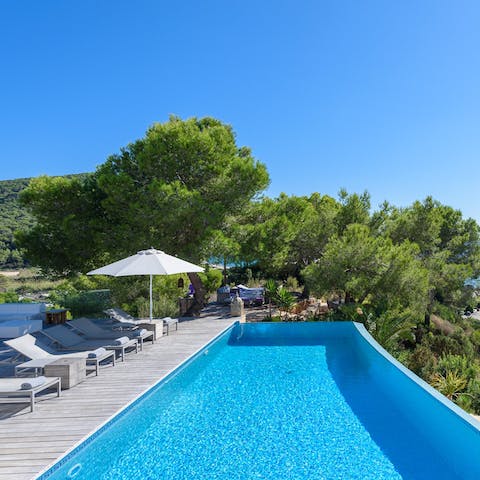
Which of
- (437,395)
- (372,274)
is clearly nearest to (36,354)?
(437,395)

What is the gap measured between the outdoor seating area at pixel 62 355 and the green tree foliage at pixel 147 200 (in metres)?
4.25

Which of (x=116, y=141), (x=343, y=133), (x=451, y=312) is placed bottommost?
(x=451, y=312)

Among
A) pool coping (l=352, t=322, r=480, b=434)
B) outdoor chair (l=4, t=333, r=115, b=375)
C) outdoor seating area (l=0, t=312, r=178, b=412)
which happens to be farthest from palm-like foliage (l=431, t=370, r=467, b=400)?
outdoor chair (l=4, t=333, r=115, b=375)

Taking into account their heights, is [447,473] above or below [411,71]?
below

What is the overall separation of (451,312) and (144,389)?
22005 millimetres

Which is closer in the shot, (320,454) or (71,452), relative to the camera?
(71,452)

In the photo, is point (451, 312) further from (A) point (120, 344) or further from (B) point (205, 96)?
(A) point (120, 344)

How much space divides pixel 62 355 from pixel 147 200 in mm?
7314

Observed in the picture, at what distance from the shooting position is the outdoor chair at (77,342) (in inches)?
356

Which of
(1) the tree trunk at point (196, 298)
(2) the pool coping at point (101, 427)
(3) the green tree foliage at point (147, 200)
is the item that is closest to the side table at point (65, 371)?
Result: (2) the pool coping at point (101, 427)

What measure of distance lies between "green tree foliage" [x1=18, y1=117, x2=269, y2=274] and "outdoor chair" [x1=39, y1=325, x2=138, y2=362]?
17.4ft

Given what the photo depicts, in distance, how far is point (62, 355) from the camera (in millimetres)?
8203

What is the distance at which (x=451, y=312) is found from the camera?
75.5 ft

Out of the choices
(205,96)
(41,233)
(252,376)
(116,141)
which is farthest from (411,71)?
(41,233)
